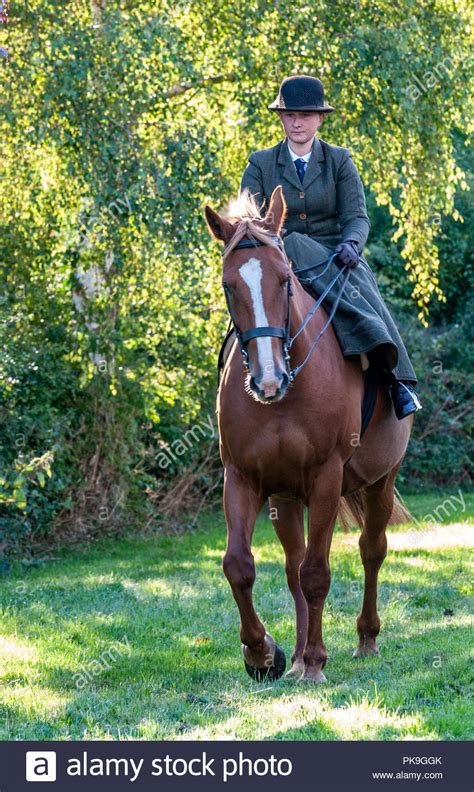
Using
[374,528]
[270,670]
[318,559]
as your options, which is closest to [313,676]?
[270,670]

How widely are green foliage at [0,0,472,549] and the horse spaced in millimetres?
3782

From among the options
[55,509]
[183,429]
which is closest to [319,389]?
[55,509]

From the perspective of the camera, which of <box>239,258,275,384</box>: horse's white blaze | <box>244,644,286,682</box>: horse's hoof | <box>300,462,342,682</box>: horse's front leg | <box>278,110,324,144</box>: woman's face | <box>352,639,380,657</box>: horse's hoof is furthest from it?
<box>352,639,380,657</box>: horse's hoof

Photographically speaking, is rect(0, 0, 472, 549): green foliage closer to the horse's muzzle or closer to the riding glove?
the riding glove

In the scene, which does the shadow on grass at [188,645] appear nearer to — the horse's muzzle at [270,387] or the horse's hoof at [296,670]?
the horse's hoof at [296,670]

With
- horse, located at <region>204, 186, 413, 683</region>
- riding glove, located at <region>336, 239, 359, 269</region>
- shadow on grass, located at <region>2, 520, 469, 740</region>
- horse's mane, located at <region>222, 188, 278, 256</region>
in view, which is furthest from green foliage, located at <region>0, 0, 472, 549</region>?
horse's mane, located at <region>222, 188, 278, 256</region>

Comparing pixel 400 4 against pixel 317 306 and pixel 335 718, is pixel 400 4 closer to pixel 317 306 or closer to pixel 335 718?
pixel 317 306

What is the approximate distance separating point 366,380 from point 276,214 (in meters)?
1.37

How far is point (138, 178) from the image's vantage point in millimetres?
10414

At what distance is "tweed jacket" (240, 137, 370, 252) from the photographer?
6596 mm

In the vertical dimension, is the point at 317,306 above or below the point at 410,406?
above

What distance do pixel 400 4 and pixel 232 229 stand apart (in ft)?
24.2

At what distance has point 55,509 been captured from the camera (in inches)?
482
